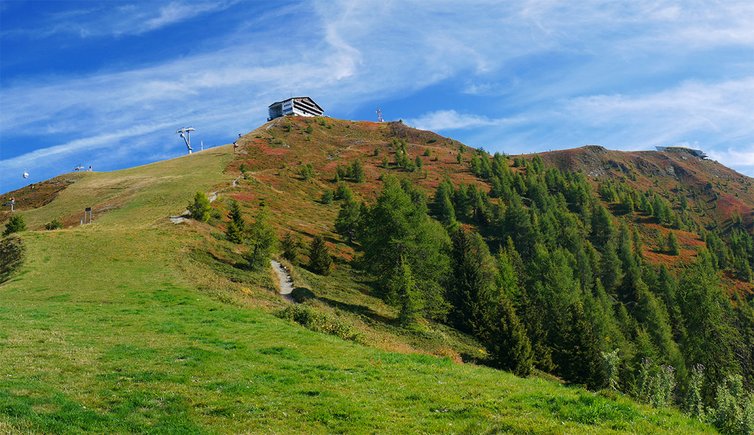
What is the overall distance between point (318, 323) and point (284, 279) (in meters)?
21.8

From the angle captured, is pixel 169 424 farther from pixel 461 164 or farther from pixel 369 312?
pixel 461 164

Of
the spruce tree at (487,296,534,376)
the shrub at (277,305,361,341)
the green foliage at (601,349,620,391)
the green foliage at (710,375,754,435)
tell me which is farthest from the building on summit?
the green foliage at (710,375,754,435)

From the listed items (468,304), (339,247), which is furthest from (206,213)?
(468,304)

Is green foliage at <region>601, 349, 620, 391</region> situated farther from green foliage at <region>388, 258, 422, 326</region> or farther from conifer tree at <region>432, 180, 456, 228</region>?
conifer tree at <region>432, 180, 456, 228</region>

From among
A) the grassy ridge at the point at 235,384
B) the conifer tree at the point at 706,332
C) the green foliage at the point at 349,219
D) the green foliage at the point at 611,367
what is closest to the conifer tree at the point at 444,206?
the green foliage at the point at 349,219

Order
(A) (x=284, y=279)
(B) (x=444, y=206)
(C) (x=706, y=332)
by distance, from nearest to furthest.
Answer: (A) (x=284, y=279)
(C) (x=706, y=332)
(B) (x=444, y=206)

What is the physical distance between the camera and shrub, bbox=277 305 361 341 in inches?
1034

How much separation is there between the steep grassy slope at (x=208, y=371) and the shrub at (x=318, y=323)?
1268 millimetres

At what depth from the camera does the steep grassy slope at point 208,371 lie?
11.0 meters

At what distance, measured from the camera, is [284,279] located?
48.0m

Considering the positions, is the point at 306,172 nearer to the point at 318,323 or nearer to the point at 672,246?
the point at 318,323

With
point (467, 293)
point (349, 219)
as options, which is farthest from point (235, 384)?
point (349, 219)

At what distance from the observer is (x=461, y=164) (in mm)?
171625

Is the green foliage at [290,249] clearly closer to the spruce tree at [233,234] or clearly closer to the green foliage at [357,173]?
the spruce tree at [233,234]
